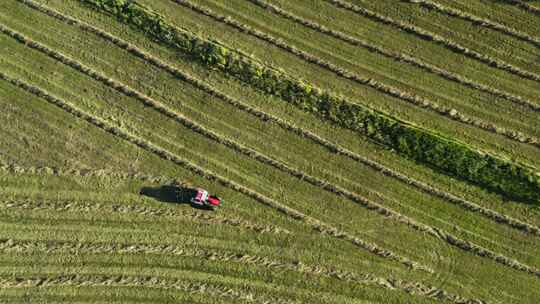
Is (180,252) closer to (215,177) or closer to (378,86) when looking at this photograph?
(215,177)

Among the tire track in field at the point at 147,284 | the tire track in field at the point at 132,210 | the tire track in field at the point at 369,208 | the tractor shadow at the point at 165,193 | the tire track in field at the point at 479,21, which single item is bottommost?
the tire track in field at the point at 147,284

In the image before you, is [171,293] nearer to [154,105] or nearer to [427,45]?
[154,105]

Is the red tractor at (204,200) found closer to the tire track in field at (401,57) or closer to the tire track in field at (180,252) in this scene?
the tire track in field at (180,252)

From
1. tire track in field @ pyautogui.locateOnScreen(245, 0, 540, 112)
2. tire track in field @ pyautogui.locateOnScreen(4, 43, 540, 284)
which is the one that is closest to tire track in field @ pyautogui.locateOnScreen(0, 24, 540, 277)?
tire track in field @ pyautogui.locateOnScreen(4, 43, 540, 284)

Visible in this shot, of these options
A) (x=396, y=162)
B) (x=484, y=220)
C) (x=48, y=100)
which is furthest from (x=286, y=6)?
(x=484, y=220)

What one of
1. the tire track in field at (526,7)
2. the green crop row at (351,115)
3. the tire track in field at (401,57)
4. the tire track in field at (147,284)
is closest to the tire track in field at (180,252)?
the tire track in field at (147,284)

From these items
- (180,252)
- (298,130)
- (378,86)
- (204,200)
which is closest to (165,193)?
(204,200)

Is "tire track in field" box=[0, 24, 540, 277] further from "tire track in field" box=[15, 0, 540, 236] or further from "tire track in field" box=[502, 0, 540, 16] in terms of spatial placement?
"tire track in field" box=[502, 0, 540, 16]

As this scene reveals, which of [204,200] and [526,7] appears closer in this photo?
[204,200]
